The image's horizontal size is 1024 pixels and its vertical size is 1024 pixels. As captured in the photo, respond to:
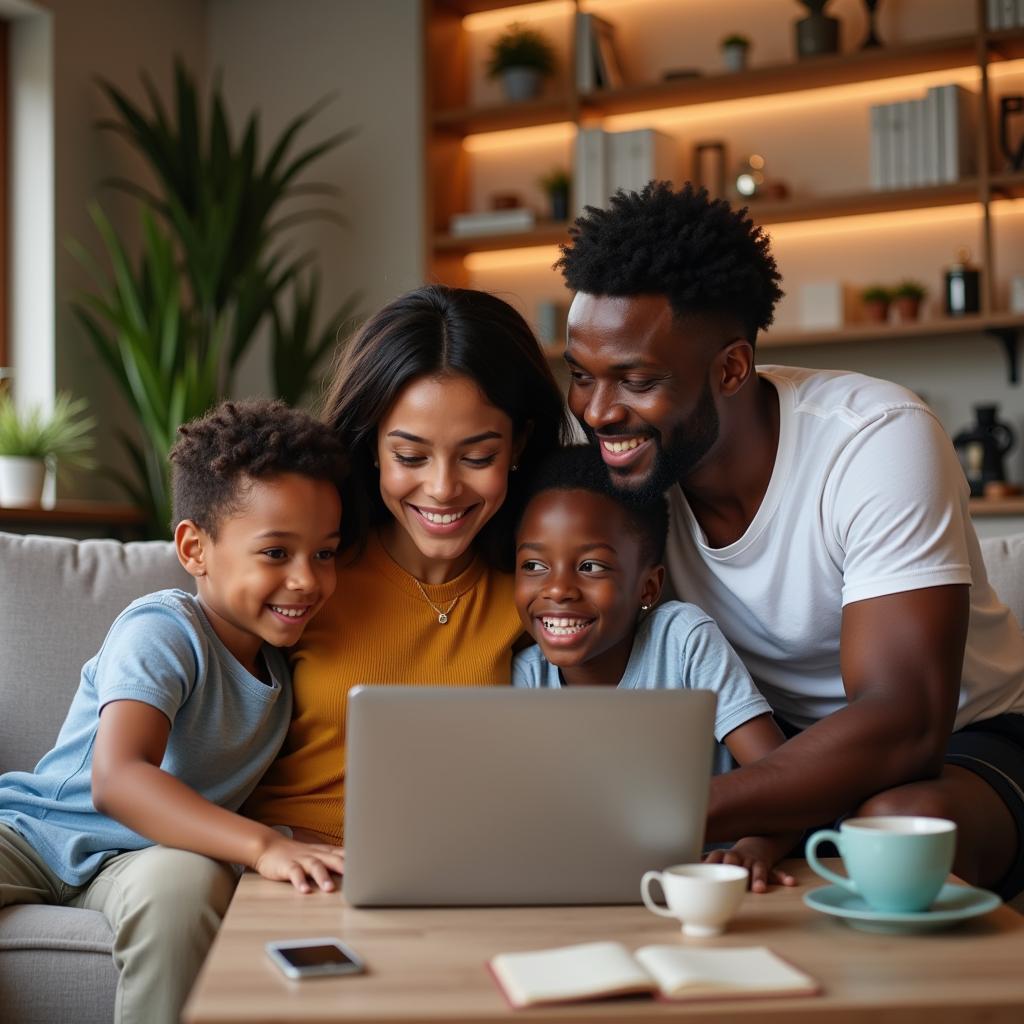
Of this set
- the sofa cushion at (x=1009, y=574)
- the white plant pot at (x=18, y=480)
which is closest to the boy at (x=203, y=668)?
the sofa cushion at (x=1009, y=574)

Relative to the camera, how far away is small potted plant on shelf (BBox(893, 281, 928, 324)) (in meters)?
3.97

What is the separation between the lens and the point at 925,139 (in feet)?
12.8

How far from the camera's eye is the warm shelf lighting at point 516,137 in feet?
15.1

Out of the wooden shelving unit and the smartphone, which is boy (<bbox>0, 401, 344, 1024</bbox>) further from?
the wooden shelving unit

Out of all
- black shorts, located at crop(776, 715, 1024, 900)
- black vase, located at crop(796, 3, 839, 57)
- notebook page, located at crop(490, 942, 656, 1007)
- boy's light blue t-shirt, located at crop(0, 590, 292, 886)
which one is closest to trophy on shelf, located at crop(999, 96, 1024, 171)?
black vase, located at crop(796, 3, 839, 57)

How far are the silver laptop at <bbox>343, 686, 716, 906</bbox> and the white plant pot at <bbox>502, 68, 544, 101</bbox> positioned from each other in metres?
3.65

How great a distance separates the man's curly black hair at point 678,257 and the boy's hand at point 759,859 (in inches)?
28.5

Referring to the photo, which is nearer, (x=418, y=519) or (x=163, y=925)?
(x=163, y=925)

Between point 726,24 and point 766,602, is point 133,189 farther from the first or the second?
point 766,602

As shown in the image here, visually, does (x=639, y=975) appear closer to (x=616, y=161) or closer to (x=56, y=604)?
(x=56, y=604)

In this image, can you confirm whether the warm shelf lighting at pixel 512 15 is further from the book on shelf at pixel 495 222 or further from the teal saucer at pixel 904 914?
the teal saucer at pixel 904 914

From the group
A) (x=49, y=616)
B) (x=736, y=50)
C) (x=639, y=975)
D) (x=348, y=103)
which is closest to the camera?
(x=639, y=975)

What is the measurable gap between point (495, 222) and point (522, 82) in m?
0.48

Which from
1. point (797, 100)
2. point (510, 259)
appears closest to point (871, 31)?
point (797, 100)
